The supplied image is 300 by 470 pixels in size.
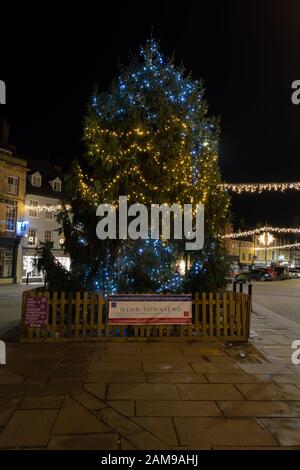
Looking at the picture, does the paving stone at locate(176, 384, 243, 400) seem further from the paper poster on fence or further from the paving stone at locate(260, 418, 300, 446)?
the paper poster on fence

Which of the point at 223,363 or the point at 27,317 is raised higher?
the point at 27,317

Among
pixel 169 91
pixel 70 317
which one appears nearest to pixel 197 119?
pixel 169 91

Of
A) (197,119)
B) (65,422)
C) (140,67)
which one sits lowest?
(65,422)

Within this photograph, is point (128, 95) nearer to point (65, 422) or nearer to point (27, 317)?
point (27, 317)

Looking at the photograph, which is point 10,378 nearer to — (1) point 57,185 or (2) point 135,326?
(2) point 135,326

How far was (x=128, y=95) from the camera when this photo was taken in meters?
11.4

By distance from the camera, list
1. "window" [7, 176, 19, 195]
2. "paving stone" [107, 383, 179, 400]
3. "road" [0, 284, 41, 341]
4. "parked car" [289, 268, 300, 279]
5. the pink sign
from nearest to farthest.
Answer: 1. "paving stone" [107, 383, 179, 400]
2. the pink sign
3. "road" [0, 284, 41, 341]
4. "window" [7, 176, 19, 195]
5. "parked car" [289, 268, 300, 279]

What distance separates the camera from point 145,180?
11141 millimetres

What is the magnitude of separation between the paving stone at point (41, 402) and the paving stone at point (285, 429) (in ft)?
8.70

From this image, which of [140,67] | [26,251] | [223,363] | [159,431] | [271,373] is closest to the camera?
[159,431]

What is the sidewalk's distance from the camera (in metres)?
4.57

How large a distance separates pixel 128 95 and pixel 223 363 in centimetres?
743

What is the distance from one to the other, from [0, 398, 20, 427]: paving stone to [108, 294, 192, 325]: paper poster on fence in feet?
13.1

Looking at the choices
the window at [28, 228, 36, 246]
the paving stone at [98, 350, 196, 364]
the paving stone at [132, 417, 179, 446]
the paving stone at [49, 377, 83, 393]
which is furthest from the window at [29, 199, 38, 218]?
the paving stone at [132, 417, 179, 446]
